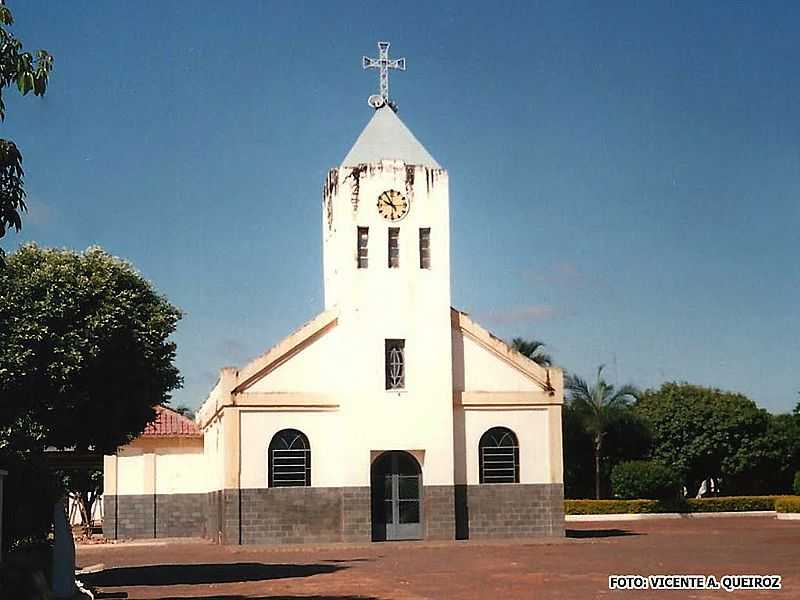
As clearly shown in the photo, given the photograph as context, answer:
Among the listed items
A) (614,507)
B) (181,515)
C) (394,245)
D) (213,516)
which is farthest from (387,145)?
(614,507)

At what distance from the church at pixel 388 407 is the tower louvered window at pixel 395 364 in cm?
4

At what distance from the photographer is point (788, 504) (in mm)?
51625

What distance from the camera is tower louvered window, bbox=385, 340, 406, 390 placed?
36500mm

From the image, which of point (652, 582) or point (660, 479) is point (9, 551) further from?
point (660, 479)

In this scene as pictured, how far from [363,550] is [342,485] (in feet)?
10.3

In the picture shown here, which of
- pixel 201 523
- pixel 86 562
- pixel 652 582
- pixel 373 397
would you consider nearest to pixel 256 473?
pixel 373 397

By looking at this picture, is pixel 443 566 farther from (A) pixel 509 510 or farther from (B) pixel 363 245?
(B) pixel 363 245

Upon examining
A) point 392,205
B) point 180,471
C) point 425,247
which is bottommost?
point 180,471

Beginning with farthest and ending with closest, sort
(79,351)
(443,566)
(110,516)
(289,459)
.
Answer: (110,516) → (289,459) → (443,566) → (79,351)

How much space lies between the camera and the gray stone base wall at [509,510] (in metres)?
36.6

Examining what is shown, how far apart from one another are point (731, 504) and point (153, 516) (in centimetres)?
2660

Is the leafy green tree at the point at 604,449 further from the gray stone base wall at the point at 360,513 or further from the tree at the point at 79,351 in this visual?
the tree at the point at 79,351

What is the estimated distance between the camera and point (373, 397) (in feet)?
119

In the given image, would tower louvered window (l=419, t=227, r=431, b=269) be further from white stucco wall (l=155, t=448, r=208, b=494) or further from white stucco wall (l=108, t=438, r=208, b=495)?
white stucco wall (l=155, t=448, r=208, b=494)
